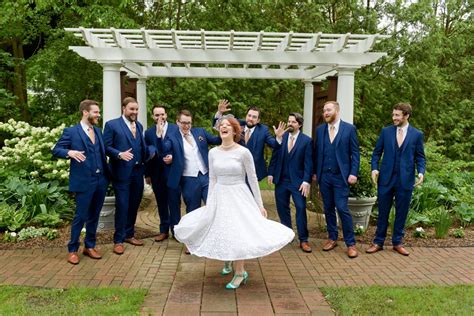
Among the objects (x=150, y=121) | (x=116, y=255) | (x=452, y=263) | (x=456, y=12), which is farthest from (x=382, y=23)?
(x=116, y=255)

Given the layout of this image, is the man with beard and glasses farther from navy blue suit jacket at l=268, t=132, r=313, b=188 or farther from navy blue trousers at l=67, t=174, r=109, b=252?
navy blue trousers at l=67, t=174, r=109, b=252

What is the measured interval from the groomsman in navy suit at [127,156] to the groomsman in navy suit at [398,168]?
2.85m

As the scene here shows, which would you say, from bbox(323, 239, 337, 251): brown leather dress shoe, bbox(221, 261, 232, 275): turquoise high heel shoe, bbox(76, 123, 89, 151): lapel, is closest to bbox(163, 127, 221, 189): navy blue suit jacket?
bbox(76, 123, 89, 151): lapel

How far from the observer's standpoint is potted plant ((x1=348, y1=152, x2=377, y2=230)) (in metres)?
6.04

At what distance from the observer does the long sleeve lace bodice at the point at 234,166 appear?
401 centimetres

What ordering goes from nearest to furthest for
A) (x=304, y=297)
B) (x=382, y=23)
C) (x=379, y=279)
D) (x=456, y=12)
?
1. (x=304, y=297)
2. (x=379, y=279)
3. (x=382, y=23)
4. (x=456, y=12)

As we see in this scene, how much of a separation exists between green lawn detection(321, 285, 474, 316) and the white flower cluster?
4.51 metres

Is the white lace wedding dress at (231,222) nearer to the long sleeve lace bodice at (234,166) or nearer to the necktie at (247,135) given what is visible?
the long sleeve lace bodice at (234,166)

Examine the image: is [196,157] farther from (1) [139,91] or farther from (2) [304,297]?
(1) [139,91]

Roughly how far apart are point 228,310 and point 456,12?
761 inches

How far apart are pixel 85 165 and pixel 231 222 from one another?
1851 mm

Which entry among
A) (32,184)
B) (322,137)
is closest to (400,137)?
(322,137)

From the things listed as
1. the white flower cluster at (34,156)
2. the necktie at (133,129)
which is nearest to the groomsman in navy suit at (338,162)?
the necktie at (133,129)

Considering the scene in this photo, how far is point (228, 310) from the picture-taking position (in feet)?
11.8
